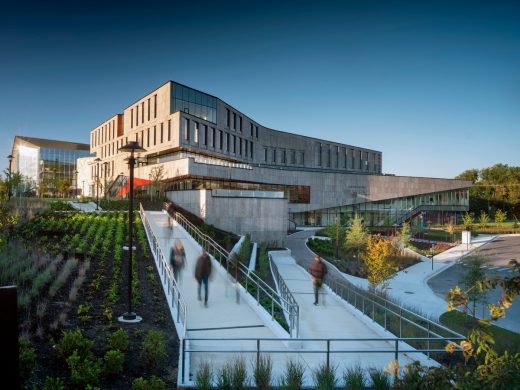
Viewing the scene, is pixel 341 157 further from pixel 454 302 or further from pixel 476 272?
pixel 454 302

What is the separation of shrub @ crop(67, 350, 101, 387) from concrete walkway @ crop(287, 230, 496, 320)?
14198 mm

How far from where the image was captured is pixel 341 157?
70.0 meters

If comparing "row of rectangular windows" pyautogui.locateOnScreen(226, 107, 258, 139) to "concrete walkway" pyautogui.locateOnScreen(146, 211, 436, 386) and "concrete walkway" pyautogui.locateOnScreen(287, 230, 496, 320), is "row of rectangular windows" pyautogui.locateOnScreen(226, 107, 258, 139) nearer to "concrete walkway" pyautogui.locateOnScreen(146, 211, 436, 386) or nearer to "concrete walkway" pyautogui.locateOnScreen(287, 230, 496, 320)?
"concrete walkway" pyautogui.locateOnScreen(287, 230, 496, 320)

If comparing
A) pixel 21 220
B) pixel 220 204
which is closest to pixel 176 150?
pixel 220 204

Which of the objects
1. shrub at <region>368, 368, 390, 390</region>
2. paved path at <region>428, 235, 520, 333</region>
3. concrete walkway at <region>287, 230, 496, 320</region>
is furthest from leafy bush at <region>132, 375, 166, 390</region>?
concrete walkway at <region>287, 230, 496, 320</region>

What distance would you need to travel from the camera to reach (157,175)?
35.7 metres

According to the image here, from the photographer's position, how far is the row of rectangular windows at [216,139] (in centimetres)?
4244

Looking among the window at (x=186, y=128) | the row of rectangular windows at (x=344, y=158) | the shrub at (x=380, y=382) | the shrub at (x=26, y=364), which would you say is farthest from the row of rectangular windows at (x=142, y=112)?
the shrub at (x=380, y=382)

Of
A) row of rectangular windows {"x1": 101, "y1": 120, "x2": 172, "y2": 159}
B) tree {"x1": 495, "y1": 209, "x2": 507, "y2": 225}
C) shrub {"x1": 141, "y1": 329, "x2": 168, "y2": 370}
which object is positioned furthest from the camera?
tree {"x1": 495, "y1": 209, "x2": 507, "y2": 225}

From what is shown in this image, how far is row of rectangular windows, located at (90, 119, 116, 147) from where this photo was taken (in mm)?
60188

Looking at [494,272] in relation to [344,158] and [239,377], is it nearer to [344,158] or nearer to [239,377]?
[239,377]

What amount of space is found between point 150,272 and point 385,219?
158 feet

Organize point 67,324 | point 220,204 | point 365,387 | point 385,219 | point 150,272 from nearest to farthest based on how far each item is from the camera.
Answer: point 365,387, point 67,324, point 150,272, point 220,204, point 385,219

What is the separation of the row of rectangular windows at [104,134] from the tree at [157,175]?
86.7 ft
